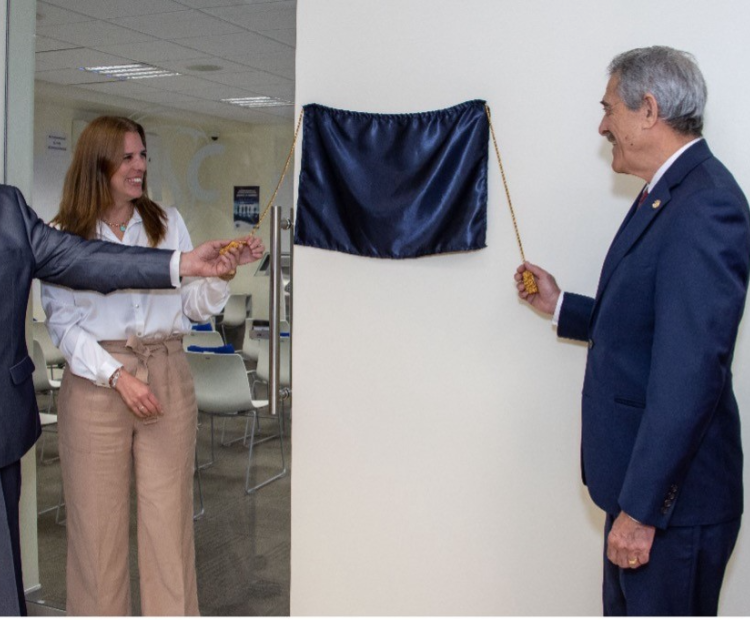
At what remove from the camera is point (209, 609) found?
2982mm

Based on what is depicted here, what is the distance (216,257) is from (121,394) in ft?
1.64

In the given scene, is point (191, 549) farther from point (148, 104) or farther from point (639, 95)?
point (639, 95)

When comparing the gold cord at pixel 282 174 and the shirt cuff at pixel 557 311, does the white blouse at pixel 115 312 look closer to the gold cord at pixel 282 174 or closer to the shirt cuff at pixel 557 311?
the gold cord at pixel 282 174

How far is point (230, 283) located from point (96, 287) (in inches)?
27.5

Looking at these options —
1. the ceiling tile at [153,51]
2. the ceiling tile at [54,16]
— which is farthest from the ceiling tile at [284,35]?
the ceiling tile at [54,16]

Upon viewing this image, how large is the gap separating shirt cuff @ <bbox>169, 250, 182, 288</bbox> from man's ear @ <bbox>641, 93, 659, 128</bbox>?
1.29m

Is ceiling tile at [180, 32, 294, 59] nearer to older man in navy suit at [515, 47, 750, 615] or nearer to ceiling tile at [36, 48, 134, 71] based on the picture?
ceiling tile at [36, 48, 134, 71]

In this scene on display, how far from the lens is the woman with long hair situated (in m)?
2.46

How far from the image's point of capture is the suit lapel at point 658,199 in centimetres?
174

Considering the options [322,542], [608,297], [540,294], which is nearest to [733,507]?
[608,297]

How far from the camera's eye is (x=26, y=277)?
2.10m

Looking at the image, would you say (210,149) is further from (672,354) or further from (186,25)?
(672,354)

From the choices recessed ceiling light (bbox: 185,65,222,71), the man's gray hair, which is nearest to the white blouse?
recessed ceiling light (bbox: 185,65,222,71)

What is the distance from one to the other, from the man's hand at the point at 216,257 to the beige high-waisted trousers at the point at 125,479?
34 cm
